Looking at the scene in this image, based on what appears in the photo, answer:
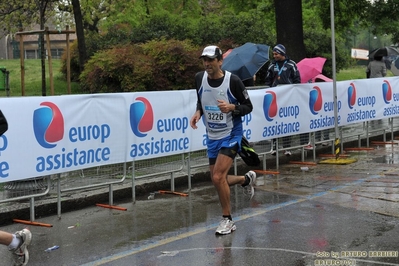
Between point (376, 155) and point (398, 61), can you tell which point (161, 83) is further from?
point (398, 61)

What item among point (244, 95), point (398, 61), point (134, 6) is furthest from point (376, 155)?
point (134, 6)

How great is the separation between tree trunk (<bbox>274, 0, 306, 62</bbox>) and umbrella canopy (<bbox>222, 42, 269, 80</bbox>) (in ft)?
11.5

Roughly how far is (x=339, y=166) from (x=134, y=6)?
18.5 meters

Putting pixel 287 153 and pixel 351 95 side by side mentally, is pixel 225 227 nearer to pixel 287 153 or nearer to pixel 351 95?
pixel 287 153

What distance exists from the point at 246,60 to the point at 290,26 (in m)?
4.27

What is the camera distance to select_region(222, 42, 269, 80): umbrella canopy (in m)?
Answer: 12.7

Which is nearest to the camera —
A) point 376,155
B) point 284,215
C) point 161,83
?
point 284,215

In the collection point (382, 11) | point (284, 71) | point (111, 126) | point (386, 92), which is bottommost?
point (111, 126)

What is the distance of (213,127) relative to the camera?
24.4 ft

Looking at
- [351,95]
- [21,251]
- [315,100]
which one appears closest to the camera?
[21,251]

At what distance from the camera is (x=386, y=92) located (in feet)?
47.9

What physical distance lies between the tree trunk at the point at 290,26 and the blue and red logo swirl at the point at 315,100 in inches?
168

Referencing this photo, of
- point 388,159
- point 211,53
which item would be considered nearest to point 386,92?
point 388,159

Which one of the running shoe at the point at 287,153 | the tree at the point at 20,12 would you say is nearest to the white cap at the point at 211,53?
the running shoe at the point at 287,153
